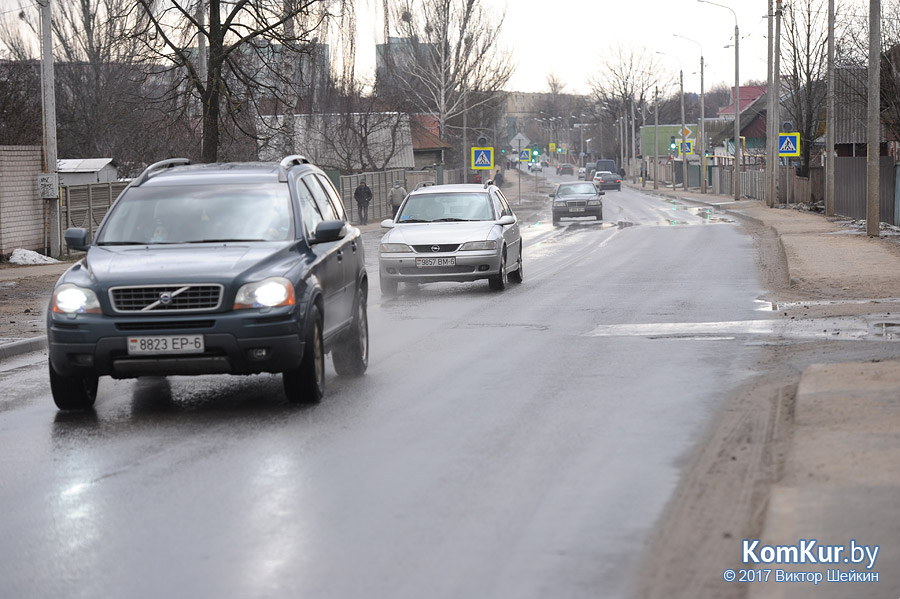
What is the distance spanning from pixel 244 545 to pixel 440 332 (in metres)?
8.20

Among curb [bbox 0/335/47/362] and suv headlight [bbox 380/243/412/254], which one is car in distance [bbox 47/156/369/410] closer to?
curb [bbox 0/335/47/362]

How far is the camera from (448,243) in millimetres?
18328

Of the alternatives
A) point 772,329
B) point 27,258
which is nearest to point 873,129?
point 772,329

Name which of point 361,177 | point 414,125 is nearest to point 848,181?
point 361,177

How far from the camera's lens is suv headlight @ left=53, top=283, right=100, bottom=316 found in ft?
29.3

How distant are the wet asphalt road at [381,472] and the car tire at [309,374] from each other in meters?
0.14

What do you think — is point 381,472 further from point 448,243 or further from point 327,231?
point 448,243

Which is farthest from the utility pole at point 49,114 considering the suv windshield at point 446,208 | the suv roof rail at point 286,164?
the suv roof rail at point 286,164

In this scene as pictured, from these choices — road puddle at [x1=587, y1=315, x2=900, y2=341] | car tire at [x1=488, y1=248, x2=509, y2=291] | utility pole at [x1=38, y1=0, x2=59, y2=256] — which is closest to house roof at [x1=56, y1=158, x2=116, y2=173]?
Answer: utility pole at [x1=38, y1=0, x2=59, y2=256]

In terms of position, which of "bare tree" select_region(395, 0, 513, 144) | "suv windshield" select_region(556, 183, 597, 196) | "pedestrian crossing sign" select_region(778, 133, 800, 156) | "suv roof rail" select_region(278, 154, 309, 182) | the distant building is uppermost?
"bare tree" select_region(395, 0, 513, 144)

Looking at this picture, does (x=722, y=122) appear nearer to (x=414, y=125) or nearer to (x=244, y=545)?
(x=414, y=125)

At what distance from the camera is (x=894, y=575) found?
5.09 m

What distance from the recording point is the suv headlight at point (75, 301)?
8938 mm

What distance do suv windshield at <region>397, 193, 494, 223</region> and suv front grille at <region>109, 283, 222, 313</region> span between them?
34.7 feet
